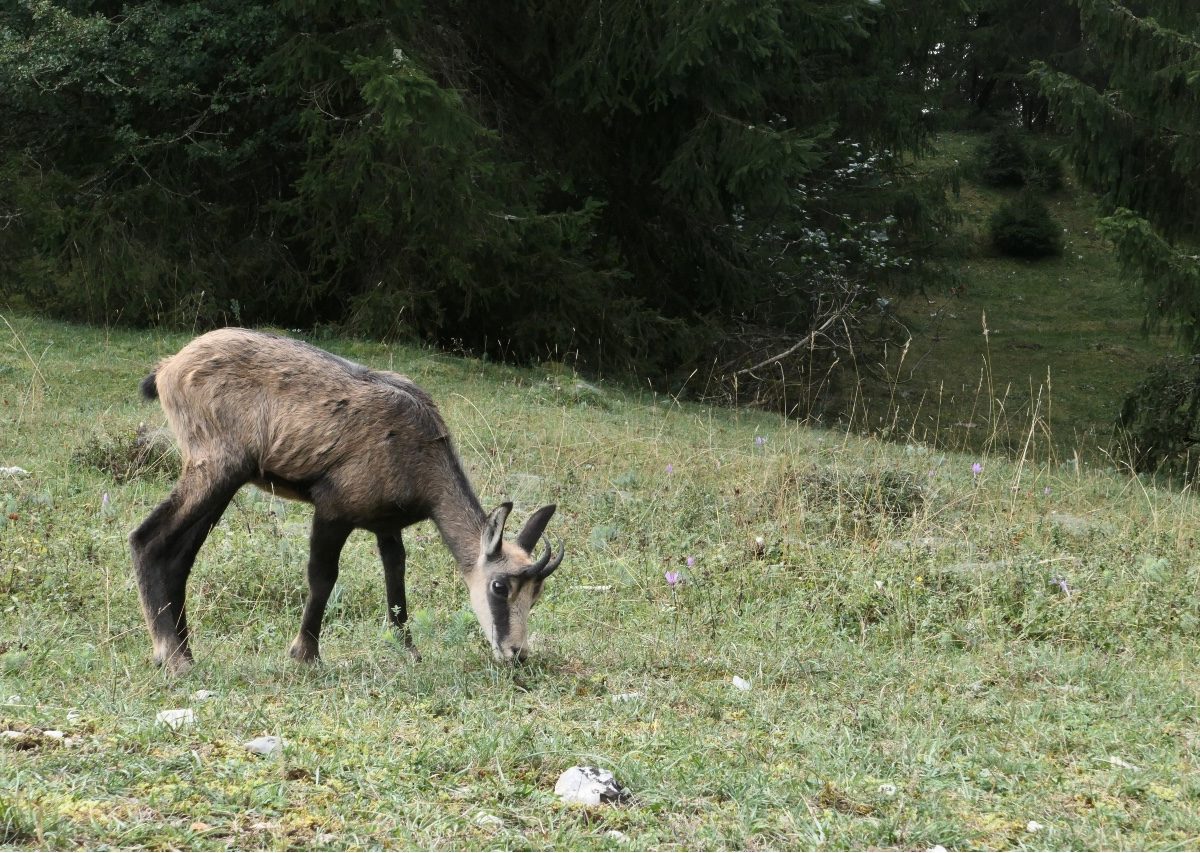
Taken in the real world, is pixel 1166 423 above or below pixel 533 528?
below

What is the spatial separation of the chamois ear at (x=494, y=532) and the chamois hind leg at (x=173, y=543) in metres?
1.29

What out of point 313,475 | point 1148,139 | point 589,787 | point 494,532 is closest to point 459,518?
point 494,532

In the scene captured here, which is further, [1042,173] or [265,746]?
[1042,173]

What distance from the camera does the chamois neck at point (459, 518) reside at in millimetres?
6535

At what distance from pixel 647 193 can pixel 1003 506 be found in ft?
41.0

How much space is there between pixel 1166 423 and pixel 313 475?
45.0 ft

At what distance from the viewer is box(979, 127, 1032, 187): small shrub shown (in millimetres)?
37406

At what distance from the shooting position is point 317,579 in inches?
259

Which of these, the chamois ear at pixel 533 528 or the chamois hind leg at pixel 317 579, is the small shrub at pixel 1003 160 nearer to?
the chamois ear at pixel 533 528

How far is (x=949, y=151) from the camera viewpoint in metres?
38.4

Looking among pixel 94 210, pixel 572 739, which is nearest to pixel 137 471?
pixel 572 739

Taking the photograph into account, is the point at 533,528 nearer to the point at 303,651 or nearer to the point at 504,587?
the point at 504,587

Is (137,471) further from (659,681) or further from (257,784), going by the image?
(257,784)

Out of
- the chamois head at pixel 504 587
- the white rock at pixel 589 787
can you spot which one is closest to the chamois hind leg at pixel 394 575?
the chamois head at pixel 504 587
